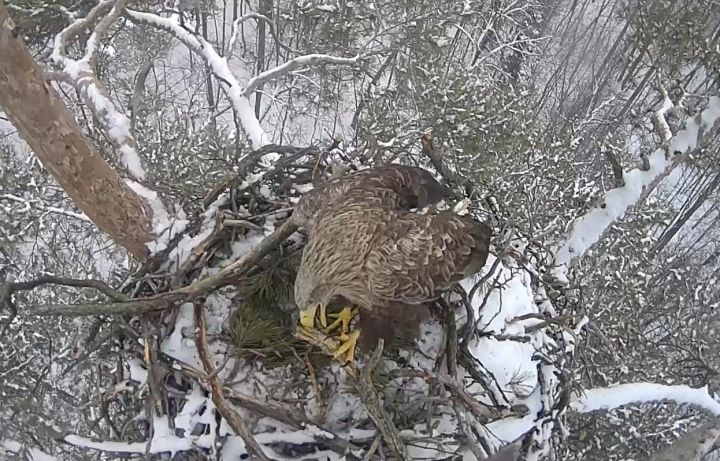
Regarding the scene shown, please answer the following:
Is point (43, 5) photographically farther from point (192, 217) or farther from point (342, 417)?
point (342, 417)

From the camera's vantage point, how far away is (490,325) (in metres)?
2.13

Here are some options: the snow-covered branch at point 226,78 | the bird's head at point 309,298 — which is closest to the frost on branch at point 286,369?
the bird's head at point 309,298

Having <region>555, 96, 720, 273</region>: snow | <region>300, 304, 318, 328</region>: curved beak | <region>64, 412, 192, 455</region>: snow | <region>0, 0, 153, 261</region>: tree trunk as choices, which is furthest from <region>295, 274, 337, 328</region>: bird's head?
<region>555, 96, 720, 273</region>: snow

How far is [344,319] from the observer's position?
210 cm

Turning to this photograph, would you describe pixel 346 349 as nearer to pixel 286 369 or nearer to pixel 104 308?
pixel 286 369

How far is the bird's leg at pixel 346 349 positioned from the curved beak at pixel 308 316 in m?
0.11

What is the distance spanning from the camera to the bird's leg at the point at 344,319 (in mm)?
2053

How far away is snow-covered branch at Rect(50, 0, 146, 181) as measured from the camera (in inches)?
95.6

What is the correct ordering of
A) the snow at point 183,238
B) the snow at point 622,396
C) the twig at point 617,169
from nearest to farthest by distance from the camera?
the snow at point 183,238
the twig at point 617,169
the snow at point 622,396

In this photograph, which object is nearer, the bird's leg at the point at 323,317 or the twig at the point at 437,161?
the bird's leg at the point at 323,317

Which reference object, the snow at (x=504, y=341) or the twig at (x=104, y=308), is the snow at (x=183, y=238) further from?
the snow at (x=504, y=341)

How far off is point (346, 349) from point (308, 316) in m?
0.15

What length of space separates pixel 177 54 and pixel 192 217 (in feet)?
20.4

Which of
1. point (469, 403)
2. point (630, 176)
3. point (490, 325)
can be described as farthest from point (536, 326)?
point (630, 176)
